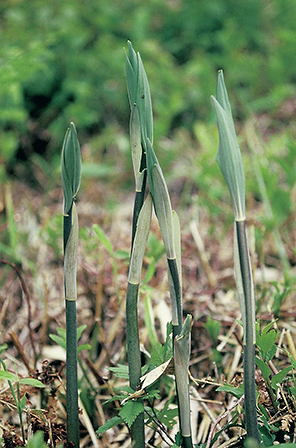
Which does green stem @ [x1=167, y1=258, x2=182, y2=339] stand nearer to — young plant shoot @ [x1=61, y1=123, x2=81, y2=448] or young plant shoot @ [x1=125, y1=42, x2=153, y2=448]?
young plant shoot @ [x1=125, y1=42, x2=153, y2=448]

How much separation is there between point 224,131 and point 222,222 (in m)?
1.47

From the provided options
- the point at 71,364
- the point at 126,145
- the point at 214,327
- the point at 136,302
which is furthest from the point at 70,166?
the point at 126,145

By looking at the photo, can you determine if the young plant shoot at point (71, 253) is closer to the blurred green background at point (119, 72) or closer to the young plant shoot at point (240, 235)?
the young plant shoot at point (240, 235)

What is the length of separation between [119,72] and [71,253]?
2.27 meters

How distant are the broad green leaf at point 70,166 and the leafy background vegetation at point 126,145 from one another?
19.3 inches

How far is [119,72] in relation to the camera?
280 centimetres

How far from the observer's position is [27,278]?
1.70 meters

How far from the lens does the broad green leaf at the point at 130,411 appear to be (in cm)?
71

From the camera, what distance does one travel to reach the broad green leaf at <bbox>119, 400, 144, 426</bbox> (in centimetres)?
71

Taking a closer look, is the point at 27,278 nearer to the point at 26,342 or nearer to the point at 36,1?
the point at 26,342

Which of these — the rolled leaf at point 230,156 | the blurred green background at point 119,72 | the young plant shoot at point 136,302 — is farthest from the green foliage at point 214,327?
the blurred green background at point 119,72

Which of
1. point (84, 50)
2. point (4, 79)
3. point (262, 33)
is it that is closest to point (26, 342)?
point (4, 79)

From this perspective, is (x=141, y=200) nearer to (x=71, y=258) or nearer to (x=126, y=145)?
(x=71, y=258)

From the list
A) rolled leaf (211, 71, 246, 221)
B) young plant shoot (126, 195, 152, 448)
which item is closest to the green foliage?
young plant shoot (126, 195, 152, 448)
